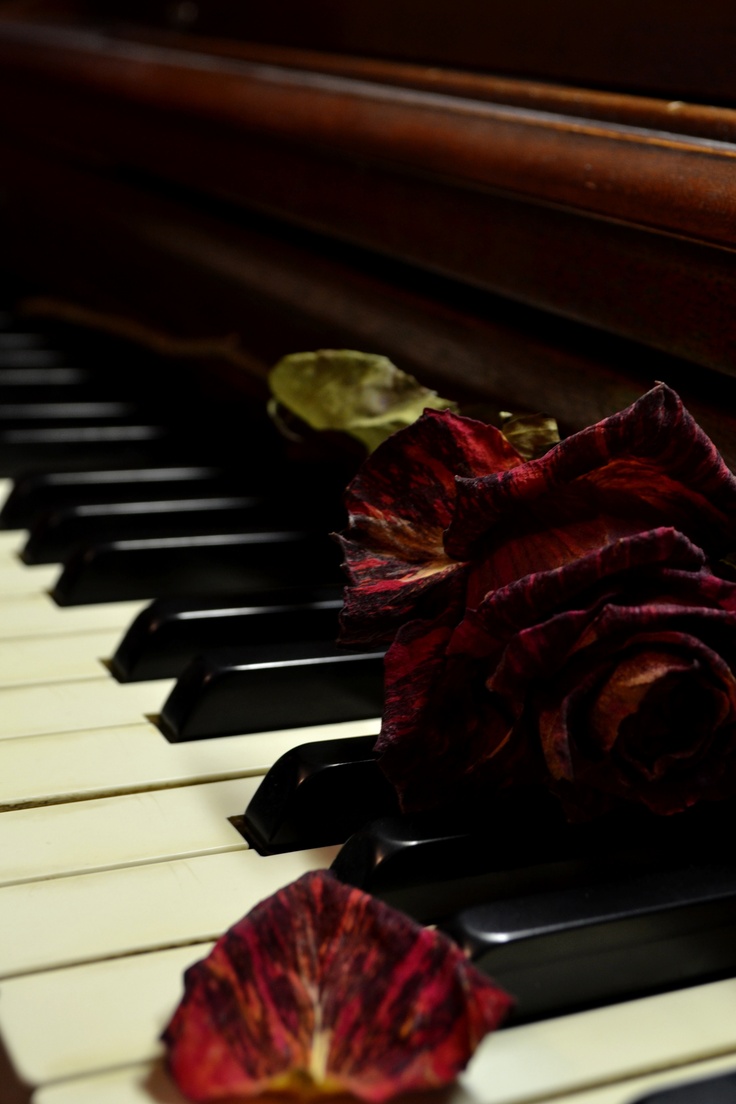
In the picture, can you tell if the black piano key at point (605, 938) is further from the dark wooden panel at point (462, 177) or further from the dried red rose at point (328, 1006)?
the dark wooden panel at point (462, 177)

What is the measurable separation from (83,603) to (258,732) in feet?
1.21

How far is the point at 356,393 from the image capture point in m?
1.39

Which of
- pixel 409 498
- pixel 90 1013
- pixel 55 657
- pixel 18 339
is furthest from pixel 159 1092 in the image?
pixel 18 339

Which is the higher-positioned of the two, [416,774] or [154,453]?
[416,774]

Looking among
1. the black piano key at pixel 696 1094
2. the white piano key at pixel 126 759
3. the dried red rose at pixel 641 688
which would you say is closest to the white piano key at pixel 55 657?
the white piano key at pixel 126 759

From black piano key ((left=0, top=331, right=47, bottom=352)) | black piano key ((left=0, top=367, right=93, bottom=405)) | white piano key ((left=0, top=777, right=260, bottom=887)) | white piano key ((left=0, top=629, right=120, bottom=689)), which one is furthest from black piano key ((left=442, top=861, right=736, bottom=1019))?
black piano key ((left=0, top=331, right=47, bottom=352))

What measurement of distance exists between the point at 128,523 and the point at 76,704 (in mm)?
411

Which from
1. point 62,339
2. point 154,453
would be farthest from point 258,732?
point 62,339

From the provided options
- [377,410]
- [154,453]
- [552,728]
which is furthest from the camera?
[154,453]

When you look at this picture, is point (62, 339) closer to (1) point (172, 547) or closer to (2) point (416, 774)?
(1) point (172, 547)

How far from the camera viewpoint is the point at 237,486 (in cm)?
174

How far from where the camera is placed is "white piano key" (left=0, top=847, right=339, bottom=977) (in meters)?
0.86

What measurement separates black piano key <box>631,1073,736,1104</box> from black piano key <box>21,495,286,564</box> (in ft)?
3.25

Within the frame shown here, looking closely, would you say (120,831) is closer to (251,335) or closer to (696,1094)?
(696,1094)
